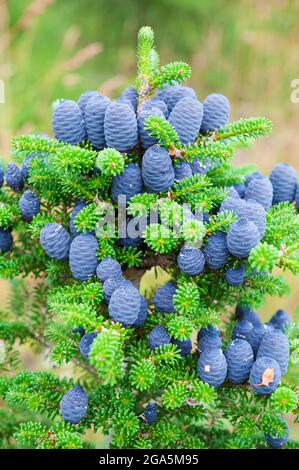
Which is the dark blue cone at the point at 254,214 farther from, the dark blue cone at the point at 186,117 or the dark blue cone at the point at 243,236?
the dark blue cone at the point at 186,117

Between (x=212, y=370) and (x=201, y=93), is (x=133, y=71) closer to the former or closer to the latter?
(x=201, y=93)

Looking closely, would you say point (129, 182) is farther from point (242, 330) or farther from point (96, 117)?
point (242, 330)

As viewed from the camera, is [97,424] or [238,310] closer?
[97,424]

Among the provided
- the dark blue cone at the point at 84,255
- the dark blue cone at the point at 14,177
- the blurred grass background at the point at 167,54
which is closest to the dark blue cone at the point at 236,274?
the dark blue cone at the point at 84,255

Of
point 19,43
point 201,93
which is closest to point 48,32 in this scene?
point 19,43

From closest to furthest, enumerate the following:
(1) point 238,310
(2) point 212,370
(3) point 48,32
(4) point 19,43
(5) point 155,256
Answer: (2) point 212,370 → (5) point 155,256 → (1) point 238,310 → (4) point 19,43 → (3) point 48,32

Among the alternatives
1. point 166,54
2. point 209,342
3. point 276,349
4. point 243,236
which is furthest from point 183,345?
point 166,54
